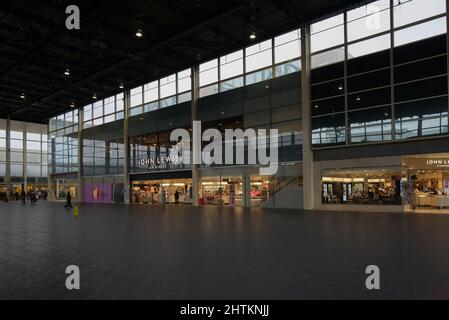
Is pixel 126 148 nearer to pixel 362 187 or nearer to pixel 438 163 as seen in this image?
pixel 362 187

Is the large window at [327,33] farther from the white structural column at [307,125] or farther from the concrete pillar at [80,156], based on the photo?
the concrete pillar at [80,156]

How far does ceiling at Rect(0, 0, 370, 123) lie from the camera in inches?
855

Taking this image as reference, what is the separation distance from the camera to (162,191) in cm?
3600

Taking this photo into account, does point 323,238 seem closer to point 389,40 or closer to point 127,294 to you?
point 127,294

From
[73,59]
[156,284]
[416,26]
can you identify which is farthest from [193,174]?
[156,284]

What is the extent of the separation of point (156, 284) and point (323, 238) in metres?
6.60

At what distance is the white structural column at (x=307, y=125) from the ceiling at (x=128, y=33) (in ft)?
6.12

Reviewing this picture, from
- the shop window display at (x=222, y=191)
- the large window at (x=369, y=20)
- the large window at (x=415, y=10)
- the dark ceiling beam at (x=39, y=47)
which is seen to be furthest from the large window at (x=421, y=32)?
the dark ceiling beam at (x=39, y=47)

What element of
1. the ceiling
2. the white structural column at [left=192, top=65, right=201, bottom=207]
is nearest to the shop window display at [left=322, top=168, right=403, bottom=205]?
the ceiling

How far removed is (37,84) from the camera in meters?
37.1

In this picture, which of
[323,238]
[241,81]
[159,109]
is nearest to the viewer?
[323,238]

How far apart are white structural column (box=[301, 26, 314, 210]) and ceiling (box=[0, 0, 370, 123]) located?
73.5 inches

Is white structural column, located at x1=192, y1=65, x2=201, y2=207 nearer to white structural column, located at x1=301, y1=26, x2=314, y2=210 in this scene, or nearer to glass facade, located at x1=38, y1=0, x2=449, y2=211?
glass facade, located at x1=38, y1=0, x2=449, y2=211

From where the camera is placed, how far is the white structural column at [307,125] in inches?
977
